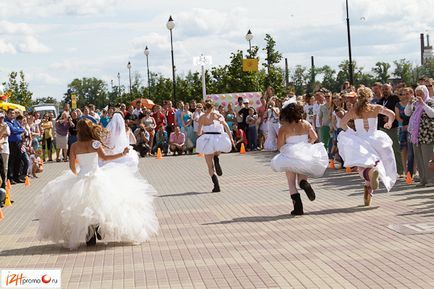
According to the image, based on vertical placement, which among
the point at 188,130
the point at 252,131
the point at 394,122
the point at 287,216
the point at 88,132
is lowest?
the point at 287,216

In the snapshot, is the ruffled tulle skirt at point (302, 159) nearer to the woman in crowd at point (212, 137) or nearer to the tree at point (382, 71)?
the woman in crowd at point (212, 137)

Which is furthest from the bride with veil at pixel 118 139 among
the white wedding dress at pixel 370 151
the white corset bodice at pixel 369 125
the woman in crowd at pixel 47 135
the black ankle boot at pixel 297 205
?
the woman in crowd at pixel 47 135

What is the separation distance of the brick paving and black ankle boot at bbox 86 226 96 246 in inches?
4.3

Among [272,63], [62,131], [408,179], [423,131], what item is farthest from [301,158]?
[272,63]

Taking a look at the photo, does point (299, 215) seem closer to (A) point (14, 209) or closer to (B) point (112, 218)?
(B) point (112, 218)

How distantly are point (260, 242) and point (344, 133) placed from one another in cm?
463

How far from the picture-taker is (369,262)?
10008mm

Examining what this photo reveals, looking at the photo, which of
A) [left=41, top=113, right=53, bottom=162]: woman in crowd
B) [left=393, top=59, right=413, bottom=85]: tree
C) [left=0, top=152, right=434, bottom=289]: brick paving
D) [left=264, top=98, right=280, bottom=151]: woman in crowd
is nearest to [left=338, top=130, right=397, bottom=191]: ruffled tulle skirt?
[left=0, top=152, right=434, bottom=289]: brick paving

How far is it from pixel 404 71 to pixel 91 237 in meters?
108

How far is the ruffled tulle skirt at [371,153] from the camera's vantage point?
15.4 metres

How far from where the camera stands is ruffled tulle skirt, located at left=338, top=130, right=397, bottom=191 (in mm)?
15352

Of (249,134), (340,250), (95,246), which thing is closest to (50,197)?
(95,246)

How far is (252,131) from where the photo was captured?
3719 centimetres

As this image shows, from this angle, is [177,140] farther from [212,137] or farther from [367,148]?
[367,148]
